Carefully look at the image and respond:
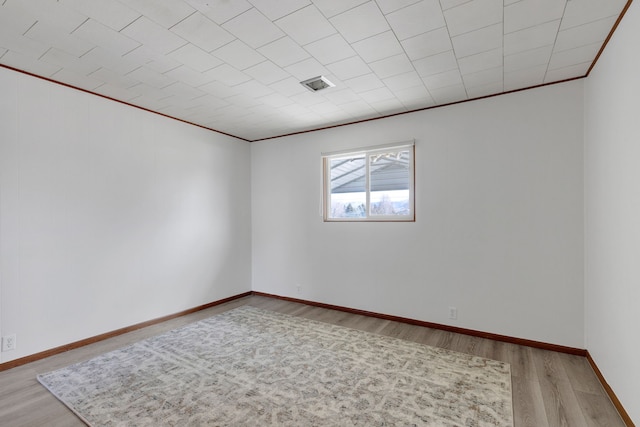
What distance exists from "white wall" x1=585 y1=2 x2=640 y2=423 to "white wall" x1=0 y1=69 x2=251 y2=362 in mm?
4459

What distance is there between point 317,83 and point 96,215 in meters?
2.76

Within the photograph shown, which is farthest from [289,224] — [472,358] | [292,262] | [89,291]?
[472,358]

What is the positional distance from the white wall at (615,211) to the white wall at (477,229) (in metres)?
0.19

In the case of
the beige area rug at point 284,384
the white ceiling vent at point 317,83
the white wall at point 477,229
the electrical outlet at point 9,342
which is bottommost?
the beige area rug at point 284,384

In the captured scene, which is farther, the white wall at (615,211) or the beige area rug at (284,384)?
the beige area rug at (284,384)

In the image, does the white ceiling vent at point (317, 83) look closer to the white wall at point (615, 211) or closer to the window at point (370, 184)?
the window at point (370, 184)

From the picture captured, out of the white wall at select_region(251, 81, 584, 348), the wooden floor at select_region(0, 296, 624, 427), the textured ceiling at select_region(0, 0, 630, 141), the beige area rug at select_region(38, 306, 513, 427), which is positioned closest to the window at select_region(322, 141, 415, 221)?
the white wall at select_region(251, 81, 584, 348)

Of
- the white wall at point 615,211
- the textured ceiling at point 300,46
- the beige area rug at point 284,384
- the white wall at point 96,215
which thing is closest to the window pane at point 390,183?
the textured ceiling at point 300,46

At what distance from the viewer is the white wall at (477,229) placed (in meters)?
2.92

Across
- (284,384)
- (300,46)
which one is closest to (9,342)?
(284,384)

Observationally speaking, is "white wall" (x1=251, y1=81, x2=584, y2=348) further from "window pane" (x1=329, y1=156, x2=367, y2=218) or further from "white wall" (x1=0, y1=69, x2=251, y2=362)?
"white wall" (x1=0, y1=69, x2=251, y2=362)

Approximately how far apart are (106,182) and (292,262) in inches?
106

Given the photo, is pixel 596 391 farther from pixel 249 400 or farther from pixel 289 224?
pixel 289 224

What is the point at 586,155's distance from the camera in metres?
2.78
